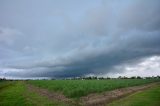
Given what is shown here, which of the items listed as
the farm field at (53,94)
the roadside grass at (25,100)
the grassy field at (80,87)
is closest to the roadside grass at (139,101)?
the farm field at (53,94)

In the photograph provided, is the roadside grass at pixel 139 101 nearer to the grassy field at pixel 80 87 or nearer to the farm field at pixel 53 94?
the farm field at pixel 53 94

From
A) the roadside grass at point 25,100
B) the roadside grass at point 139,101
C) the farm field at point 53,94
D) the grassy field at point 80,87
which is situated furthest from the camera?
the grassy field at point 80,87

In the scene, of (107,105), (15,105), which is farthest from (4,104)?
(107,105)

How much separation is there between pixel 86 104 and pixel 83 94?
1088 cm

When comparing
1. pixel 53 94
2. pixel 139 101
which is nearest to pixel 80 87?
pixel 53 94

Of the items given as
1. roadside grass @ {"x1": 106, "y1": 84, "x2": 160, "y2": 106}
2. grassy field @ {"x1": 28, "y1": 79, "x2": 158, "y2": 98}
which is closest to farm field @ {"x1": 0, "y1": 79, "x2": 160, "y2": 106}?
grassy field @ {"x1": 28, "y1": 79, "x2": 158, "y2": 98}

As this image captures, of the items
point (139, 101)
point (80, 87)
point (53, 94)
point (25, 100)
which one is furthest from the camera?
point (80, 87)

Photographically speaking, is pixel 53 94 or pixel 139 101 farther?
pixel 53 94

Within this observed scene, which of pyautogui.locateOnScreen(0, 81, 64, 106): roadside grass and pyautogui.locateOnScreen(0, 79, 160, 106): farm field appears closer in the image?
pyautogui.locateOnScreen(0, 81, 64, 106): roadside grass

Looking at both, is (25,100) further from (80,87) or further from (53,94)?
(80,87)

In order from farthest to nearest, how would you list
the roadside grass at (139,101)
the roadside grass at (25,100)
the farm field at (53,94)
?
the farm field at (53,94)
the roadside grass at (25,100)
the roadside grass at (139,101)

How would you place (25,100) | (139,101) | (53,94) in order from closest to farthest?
(139,101) < (25,100) < (53,94)

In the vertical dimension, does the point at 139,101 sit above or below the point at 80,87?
below

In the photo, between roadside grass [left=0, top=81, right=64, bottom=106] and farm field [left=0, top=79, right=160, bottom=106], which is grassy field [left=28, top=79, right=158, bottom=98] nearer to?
farm field [left=0, top=79, right=160, bottom=106]
